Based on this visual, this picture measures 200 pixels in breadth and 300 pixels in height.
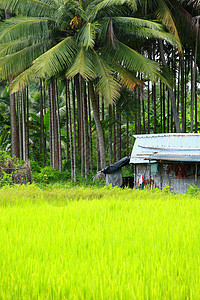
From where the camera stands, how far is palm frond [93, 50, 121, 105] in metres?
11.2

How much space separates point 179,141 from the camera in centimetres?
1198

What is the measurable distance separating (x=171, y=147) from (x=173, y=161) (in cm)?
105

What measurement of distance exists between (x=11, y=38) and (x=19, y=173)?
5089 millimetres

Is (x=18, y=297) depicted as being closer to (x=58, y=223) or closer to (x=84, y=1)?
(x=58, y=223)

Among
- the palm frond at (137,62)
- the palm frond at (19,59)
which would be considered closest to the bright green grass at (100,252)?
the palm frond at (137,62)

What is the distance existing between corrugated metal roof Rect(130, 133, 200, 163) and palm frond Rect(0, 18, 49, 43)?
18.1ft

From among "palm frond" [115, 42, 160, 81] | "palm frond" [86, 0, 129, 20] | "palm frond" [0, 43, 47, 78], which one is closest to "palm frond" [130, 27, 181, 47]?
"palm frond" [115, 42, 160, 81]

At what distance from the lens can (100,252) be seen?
3338 mm

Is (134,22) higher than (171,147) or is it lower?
higher

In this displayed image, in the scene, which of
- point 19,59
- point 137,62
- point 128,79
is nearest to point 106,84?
point 128,79

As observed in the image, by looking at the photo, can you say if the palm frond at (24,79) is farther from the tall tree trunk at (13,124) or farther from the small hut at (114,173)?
the small hut at (114,173)

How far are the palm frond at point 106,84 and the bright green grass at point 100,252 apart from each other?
592cm

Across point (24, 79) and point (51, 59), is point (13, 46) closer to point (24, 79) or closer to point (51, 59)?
point (24, 79)

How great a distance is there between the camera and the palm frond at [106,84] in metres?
11.2
